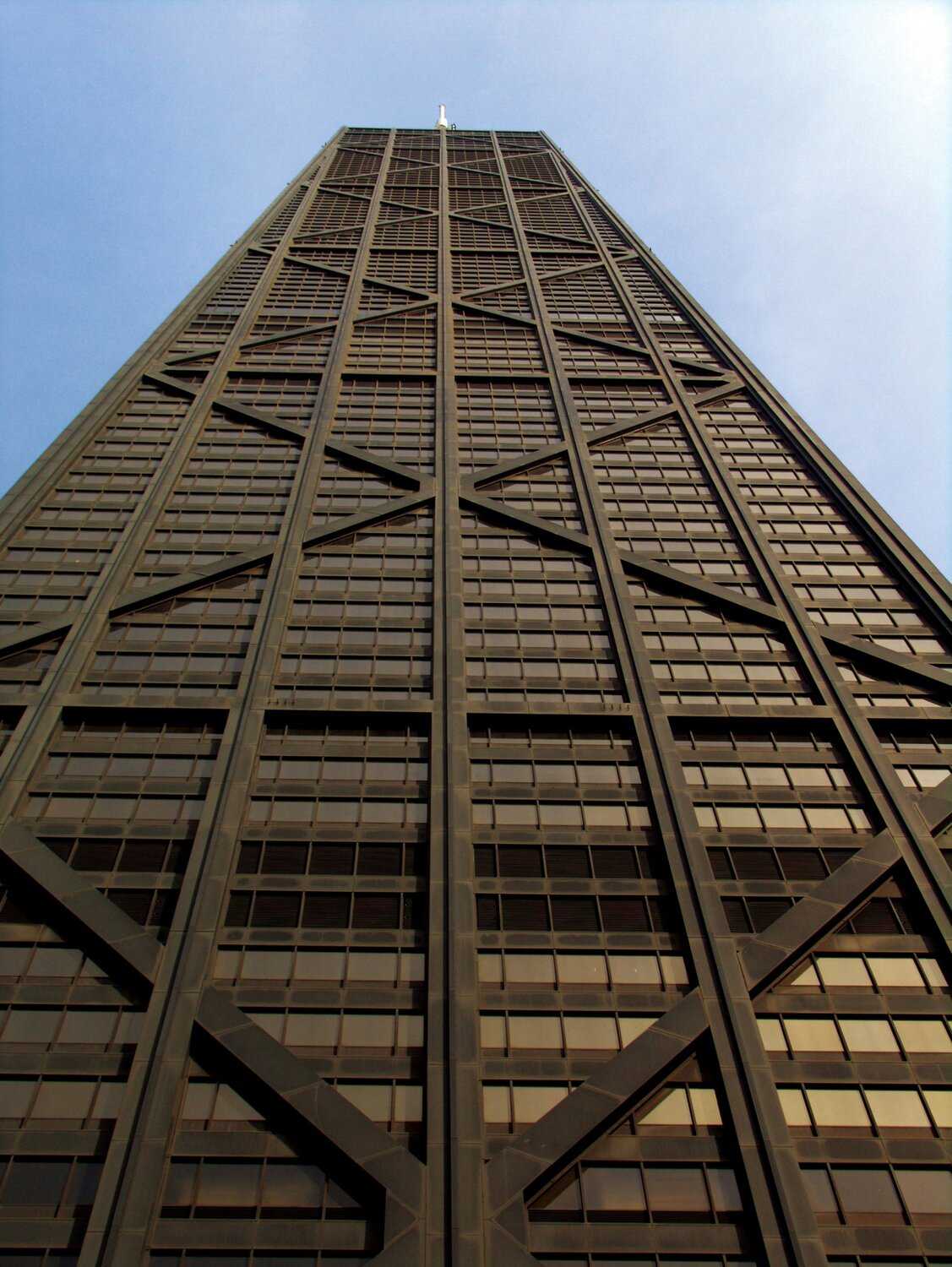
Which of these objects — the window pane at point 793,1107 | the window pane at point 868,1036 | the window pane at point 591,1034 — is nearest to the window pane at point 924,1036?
the window pane at point 868,1036

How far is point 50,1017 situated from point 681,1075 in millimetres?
14427

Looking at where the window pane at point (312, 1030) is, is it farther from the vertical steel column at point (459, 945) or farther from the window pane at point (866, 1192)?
the window pane at point (866, 1192)

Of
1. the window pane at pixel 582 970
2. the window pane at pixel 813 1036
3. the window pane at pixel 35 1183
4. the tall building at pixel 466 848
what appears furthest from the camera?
the window pane at pixel 582 970

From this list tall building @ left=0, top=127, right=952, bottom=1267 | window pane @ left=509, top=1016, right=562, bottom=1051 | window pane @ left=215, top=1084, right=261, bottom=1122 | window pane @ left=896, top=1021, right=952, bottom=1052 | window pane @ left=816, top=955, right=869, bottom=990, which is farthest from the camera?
window pane @ left=816, top=955, right=869, bottom=990

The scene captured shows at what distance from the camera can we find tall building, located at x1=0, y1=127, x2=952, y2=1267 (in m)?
19.7

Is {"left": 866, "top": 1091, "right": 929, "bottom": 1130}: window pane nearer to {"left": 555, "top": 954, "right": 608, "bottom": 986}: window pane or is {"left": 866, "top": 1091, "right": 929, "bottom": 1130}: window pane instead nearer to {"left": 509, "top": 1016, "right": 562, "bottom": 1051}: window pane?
{"left": 555, "top": 954, "right": 608, "bottom": 986}: window pane

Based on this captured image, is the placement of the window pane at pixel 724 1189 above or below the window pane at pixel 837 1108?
below

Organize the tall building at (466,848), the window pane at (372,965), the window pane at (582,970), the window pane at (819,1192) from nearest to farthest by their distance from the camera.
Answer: the window pane at (819,1192)
the tall building at (466,848)
the window pane at (372,965)
the window pane at (582,970)

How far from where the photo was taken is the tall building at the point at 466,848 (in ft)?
64.7

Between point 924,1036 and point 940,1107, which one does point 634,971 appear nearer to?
point 924,1036

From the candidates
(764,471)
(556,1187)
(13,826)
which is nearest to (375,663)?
(13,826)

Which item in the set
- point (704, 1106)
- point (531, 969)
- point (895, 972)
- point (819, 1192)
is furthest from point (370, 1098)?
point (895, 972)

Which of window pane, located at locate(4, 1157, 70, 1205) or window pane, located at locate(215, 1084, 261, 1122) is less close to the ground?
window pane, located at locate(215, 1084, 261, 1122)

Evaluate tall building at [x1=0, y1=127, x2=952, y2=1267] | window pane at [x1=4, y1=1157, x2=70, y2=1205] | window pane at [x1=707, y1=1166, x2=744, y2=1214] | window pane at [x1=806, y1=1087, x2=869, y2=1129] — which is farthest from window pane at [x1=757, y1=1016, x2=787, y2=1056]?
window pane at [x1=4, y1=1157, x2=70, y2=1205]
